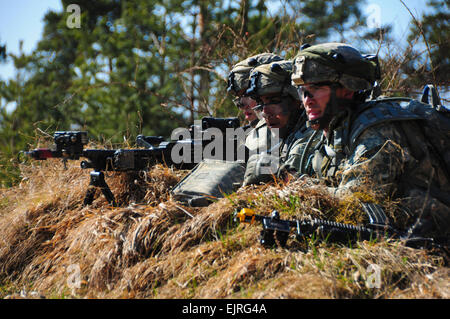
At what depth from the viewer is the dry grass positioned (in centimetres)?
265

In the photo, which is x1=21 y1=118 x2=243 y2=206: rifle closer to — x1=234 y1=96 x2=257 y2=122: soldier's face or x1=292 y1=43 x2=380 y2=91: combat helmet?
x1=234 y1=96 x2=257 y2=122: soldier's face

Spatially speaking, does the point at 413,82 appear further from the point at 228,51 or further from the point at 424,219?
the point at 424,219

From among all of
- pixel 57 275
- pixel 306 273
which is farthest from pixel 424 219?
pixel 57 275

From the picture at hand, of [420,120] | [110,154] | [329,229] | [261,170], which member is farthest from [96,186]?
[420,120]

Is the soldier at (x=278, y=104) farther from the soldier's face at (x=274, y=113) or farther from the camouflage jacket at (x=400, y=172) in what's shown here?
the camouflage jacket at (x=400, y=172)

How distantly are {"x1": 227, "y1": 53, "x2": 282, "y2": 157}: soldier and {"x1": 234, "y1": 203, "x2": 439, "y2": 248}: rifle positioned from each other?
5.84ft

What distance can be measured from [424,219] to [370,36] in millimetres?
4997

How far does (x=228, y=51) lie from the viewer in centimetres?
748

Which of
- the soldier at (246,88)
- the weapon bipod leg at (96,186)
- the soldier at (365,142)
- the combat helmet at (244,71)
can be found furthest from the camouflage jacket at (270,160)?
the weapon bipod leg at (96,186)

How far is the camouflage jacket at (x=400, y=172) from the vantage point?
10.4ft

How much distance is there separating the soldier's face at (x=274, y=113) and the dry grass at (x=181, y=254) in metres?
0.91

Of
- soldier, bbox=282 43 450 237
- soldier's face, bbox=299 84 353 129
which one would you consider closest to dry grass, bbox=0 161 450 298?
soldier, bbox=282 43 450 237

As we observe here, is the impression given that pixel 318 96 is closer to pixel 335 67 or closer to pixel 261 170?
pixel 335 67
